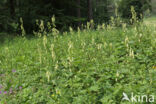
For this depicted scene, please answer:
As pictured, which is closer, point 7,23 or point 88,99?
point 88,99

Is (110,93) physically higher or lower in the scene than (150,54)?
lower

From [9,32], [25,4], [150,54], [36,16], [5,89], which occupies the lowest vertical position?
[5,89]

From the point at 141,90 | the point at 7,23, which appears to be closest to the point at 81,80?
the point at 141,90

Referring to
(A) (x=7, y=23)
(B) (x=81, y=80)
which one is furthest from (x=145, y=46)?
(A) (x=7, y=23)

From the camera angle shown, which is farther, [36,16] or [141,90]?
[36,16]

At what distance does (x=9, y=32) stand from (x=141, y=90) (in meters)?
10.5

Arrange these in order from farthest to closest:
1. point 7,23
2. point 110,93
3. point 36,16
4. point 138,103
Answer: point 36,16 → point 7,23 → point 110,93 → point 138,103

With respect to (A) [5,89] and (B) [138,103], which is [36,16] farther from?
(B) [138,103]

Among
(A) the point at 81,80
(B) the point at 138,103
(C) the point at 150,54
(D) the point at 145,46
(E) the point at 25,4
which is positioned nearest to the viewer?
(B) the point at 138,103

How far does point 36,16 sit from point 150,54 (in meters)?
8.73

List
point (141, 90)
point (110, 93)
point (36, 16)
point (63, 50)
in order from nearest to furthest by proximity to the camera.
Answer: point (141, 90), point (110, 93), point (63, 50), point (36, 16)

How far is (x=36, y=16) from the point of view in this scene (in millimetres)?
11328

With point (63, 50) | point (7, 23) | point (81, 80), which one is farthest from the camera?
point (7, 23)

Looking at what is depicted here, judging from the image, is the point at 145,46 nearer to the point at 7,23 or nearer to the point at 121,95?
the point at 121,95
